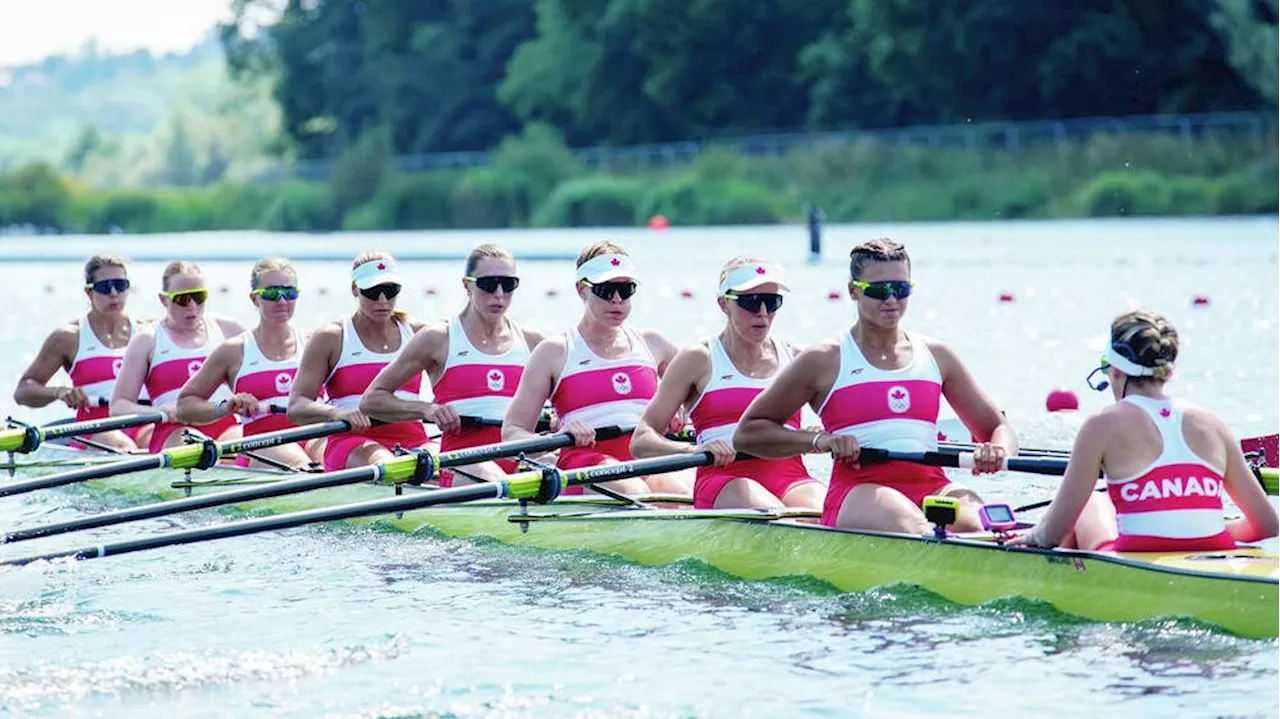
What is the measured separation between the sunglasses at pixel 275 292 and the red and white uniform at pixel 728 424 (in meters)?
3.17

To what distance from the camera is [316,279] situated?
34.4m

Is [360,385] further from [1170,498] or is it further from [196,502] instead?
[1170,498]

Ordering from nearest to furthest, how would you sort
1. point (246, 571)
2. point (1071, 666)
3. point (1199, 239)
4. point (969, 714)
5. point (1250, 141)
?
point (969, 714) < point (1071, 666) < point (246, 571) < point (1199, 239) < point (1250, 141)

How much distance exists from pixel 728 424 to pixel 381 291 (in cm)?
257

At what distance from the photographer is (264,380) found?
11.5 metres

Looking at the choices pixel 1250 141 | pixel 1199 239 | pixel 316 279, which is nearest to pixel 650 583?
pixel 1199 239

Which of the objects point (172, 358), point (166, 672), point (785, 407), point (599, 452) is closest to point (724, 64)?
point (172, 358)

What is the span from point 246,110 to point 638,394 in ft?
438

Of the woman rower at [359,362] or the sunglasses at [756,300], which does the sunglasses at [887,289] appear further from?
the woman rower at [359,362]

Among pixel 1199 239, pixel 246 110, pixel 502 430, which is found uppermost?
pixel 246 110

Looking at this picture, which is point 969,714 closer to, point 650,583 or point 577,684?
point 577,684

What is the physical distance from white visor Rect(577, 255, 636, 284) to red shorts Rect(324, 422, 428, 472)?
1.75 meters

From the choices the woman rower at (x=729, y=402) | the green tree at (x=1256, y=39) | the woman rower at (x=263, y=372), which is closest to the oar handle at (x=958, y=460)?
the woman rower at (x=729, y=402)

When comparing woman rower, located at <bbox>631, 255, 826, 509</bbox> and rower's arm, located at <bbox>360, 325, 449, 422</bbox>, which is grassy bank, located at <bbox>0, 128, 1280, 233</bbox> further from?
woman rower, located at <bbox>631, 255, 826, 509</bbox>
